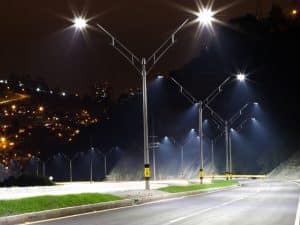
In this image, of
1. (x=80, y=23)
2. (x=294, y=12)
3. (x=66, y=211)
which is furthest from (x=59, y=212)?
(x=294, y=12)

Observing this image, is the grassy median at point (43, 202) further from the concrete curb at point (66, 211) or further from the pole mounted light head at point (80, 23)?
the pole mounted light head at point (80, 23)

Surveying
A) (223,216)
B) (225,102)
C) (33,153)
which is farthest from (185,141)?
(223,216)

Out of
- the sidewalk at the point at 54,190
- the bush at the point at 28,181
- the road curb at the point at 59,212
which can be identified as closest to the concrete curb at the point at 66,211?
the road curb at the point at 59,212

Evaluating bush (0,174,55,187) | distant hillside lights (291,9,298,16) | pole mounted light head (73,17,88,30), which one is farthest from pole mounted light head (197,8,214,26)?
distant hillside lights (291,9,298,16)

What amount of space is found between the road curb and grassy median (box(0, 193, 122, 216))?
342 millimetres

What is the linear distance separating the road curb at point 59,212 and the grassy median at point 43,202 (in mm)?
342

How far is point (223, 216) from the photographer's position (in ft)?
70.7

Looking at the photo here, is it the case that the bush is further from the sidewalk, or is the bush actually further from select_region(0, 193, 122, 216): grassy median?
select_region(0, 193, 122, 216): grassy median

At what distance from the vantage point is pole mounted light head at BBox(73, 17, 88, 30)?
30891 mm

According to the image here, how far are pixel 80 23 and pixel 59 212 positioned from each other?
11576mm

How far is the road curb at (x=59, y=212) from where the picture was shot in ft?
63.7

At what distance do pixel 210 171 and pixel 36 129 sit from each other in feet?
191

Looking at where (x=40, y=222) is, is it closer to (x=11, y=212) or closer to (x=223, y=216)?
(x=11, y=212)

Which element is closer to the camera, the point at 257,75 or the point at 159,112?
the point at 257,75
